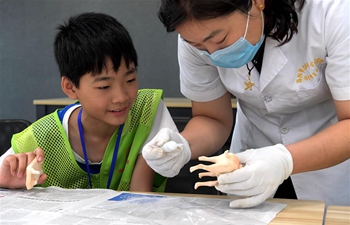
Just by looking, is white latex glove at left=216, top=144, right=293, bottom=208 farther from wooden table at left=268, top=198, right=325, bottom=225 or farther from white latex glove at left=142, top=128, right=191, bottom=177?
white latex glove at left=142, top=128, right=191, bottom=177

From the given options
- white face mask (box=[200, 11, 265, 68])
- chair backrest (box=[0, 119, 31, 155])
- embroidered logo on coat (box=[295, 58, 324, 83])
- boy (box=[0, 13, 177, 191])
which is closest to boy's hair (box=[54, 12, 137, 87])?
boy (box=[0, 13, 177, 191])

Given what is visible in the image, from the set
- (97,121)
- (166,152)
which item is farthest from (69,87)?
(166,152)

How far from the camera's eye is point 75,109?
1497 millimetres

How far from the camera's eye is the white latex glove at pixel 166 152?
3.35 feet

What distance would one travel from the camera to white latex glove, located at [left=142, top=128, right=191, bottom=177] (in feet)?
3.35

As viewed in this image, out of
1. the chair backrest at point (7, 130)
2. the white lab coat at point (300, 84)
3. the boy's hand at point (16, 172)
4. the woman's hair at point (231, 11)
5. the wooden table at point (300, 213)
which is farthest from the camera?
the chair backrest at point (7, 130)

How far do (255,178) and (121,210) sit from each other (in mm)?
277

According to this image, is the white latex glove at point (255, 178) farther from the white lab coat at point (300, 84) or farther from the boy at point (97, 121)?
the boy at point (97, 121)

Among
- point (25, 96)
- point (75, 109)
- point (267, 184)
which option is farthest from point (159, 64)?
point (267, 184)

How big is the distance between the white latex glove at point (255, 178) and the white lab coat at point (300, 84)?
0.26 m

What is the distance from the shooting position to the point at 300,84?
1165mm

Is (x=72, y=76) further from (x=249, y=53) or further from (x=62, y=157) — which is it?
(x=249, y=53)

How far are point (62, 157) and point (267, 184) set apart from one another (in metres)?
0.70

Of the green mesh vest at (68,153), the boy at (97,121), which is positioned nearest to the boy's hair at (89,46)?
the boy at (97,121)
